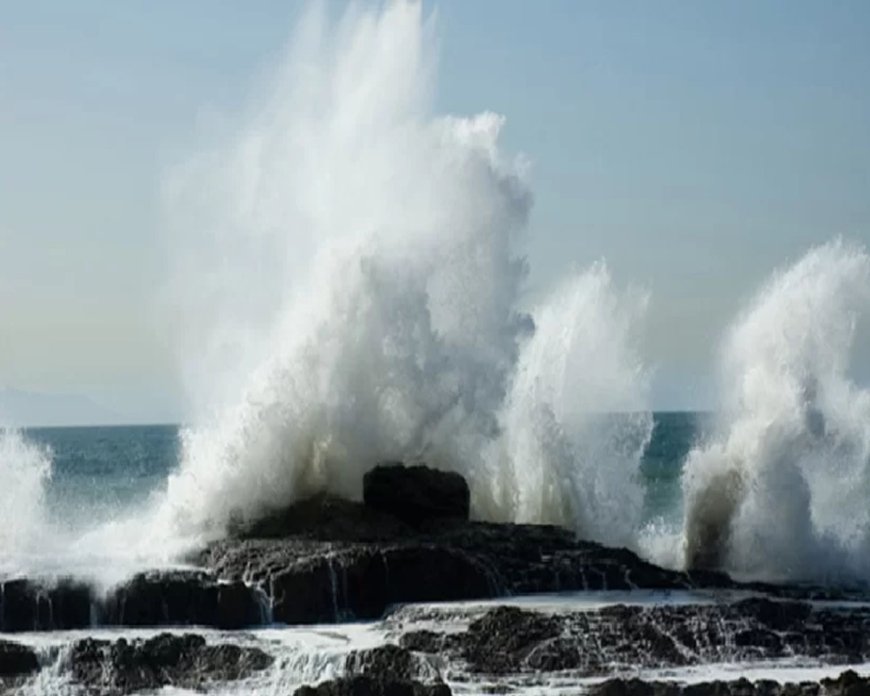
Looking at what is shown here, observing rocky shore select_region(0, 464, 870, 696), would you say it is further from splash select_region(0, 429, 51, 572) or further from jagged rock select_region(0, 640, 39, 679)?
splash select_region(0, 429, 51, 572)

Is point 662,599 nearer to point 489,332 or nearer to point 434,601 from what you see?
point 434,601

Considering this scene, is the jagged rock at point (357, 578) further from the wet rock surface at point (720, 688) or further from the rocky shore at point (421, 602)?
the wet rock surface at point (720, 688)

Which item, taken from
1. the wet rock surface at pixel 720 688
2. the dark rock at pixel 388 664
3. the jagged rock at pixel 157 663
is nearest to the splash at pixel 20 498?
the jagged rock at pixel 157 663

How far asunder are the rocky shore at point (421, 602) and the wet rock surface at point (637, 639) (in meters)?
0.03

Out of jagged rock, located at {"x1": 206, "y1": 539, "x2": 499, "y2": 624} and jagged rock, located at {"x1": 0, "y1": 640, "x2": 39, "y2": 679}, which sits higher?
jagged rock, located at {"x1": 206, "y1": 539, "x2": 499, "y2": 624}

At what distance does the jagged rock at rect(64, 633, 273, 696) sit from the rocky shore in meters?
0.02

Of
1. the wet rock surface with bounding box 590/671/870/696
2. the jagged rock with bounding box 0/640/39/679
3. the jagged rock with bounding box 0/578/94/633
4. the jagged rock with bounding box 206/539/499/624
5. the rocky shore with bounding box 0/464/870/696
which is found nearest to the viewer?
the wet rock surface with bounding box 590/671/870/696

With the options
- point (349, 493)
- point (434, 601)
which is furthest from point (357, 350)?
point (434, 601)

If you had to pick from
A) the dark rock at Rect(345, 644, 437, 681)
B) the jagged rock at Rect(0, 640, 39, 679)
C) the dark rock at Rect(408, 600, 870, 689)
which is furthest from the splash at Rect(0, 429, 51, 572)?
the dark rock at Rect(408, 600, 870, 689)

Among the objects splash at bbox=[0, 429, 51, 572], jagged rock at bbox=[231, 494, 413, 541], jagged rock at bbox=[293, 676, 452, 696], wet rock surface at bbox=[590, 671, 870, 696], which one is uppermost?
splash at bbox=[0, 429, 51, 572]

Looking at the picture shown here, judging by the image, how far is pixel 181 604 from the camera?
88.6ft

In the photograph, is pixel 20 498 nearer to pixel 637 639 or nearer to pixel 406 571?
pixel 406 571

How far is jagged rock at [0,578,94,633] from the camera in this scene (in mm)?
26766

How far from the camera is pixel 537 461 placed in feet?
123
